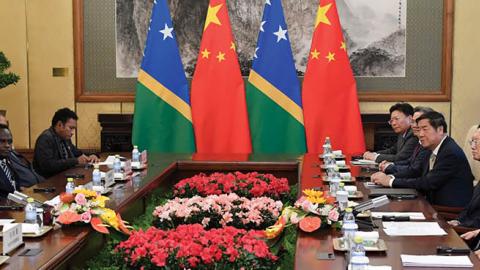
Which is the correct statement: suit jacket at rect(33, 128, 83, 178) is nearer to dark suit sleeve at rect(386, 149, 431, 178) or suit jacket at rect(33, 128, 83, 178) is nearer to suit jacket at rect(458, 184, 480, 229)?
dark suit sleeve at rect(386, 149, 431, 178)

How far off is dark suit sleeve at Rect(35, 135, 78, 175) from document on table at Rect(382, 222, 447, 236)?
3.10 m

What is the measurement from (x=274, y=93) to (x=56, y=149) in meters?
2.40

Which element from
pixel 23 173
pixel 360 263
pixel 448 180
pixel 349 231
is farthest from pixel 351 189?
pixel 23 173

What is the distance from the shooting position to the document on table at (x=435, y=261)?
2.50 m

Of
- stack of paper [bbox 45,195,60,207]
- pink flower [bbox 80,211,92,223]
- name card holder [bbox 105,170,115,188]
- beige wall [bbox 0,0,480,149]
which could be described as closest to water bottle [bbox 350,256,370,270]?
pink flower [bbox 80,211,92,223]

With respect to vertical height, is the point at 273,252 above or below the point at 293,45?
below

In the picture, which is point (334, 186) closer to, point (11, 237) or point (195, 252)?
point (195, 252)

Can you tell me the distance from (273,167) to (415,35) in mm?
2809

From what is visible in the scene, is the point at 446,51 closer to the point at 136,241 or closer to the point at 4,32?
the point at 4,32

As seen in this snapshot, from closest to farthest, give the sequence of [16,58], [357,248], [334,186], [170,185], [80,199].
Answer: [357,248], [80,199], [334,186], [170,185], [16,58]

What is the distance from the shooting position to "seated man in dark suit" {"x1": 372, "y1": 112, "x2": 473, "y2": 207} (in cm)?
440

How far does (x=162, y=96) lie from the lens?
7.14 metres

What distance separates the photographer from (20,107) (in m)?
7.73

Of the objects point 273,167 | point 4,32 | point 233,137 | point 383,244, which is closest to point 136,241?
point 383,244
